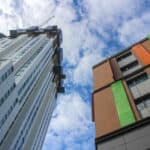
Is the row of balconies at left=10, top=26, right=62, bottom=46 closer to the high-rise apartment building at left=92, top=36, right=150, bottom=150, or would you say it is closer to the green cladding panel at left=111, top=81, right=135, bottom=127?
the high-rise apartment building at left=92, top=36, right=150, bottom=150

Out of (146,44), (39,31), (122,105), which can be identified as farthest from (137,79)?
(39,31)

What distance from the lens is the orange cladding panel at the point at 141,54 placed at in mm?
33419

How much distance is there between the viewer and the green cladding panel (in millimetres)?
22828

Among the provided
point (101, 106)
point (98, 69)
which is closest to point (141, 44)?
point (98, 69)

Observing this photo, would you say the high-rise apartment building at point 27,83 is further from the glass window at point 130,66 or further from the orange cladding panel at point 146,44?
the orange cladding panel at point 146,44

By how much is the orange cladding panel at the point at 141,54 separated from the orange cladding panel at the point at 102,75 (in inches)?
180

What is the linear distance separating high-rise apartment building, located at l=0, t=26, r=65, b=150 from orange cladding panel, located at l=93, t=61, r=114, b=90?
68.4 feet

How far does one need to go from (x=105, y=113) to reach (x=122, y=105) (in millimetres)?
1946

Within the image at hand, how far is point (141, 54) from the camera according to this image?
36.2m

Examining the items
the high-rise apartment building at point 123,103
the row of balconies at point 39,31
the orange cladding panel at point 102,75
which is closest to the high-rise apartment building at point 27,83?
the row of balconies at point 39,31

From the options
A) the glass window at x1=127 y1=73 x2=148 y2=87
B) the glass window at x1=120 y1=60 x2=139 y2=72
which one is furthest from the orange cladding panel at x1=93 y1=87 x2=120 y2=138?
the glass window at x1=120 y1=60 x2=139 y2=72

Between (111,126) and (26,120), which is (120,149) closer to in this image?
(111,126)

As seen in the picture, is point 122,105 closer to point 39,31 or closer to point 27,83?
point 27,83

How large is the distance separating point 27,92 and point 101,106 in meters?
48.0
